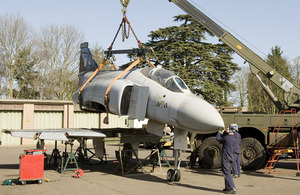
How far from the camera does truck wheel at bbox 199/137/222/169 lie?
41.8 ft

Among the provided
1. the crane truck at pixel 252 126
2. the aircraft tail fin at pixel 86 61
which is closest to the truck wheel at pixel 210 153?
the crane truck at pixel 252 126

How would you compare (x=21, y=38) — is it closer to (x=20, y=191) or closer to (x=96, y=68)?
(x=96, y=68)

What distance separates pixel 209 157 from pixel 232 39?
4786 millimetres

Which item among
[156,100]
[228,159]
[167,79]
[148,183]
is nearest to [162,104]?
[156,100]

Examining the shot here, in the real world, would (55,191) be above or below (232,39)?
below

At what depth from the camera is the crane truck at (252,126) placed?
12375 mm

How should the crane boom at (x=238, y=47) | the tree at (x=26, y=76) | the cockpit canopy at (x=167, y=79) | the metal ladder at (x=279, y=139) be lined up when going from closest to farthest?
the cockpit canopy at (x=167, y=79)
the metal ladder at (x=279, y=139)
the crane boom at (x=238, y=47)
the tree at (x=26, y=76)

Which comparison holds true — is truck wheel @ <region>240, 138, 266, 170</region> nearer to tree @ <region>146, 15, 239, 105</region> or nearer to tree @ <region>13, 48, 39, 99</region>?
tree @ <region>146, 15, 239, 105</region>

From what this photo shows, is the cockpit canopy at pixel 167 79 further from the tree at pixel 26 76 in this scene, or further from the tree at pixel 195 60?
the tree at pixel 26 76

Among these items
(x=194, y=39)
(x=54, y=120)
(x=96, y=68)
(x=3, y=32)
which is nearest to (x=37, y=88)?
(x=3, y=32)

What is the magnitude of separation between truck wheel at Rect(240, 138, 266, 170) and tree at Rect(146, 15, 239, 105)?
17.7 meters

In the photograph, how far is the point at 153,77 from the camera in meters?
10.6

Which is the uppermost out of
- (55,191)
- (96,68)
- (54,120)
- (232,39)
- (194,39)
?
(194,39)

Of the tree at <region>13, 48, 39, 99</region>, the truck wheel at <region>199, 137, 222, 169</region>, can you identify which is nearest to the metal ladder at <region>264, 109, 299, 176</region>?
the truck wheel at <region>199, 137, 222, 169</region>
